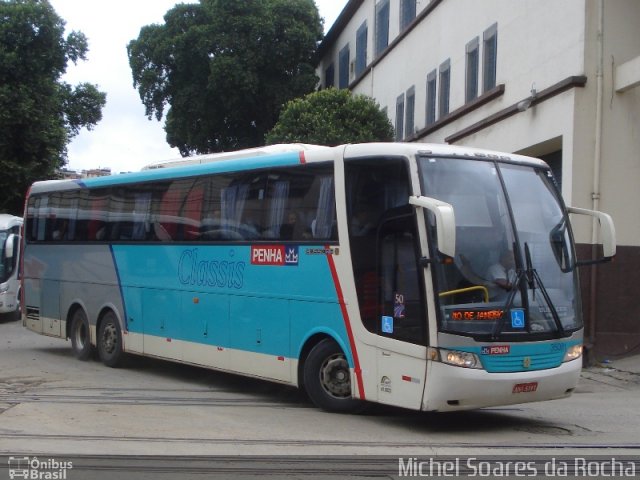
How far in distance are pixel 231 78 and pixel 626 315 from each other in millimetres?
20936

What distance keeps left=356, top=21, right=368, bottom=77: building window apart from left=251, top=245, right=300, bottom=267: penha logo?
19.9 meters

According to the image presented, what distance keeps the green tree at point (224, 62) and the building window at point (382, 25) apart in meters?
6.24

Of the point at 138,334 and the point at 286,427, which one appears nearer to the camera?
the point at 286,427

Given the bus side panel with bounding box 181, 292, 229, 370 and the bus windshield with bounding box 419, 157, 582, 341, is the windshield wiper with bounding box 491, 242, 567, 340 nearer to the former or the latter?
the bus windshield with bounding box 419, 157, 582, 341

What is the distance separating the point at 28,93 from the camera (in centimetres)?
2911

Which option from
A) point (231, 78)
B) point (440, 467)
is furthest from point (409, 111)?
point (440, 467)

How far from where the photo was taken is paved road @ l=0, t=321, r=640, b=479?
27.2ft

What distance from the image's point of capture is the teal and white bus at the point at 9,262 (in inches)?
939

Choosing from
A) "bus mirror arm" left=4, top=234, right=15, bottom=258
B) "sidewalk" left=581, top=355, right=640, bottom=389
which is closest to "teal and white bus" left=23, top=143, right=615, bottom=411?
"sidewalk" left=581, top=355, right=640, bottom=389

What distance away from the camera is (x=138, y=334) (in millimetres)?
14031

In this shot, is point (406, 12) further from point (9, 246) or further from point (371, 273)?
point (371, 273)

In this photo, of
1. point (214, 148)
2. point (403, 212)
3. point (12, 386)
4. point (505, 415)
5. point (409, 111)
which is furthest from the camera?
point (214, 148)

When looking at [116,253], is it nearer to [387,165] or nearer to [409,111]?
[387,165]

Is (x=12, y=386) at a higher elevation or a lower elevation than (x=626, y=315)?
lower
